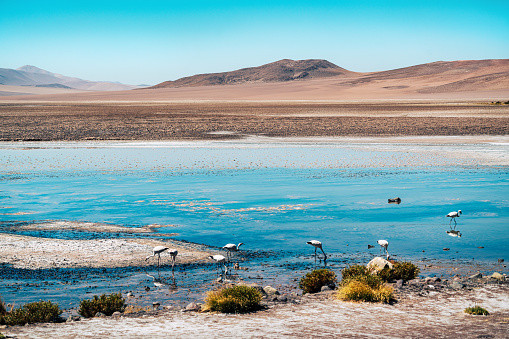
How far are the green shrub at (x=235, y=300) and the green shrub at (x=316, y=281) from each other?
1.33 m

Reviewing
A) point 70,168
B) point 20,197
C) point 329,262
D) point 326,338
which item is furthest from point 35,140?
point 326,338

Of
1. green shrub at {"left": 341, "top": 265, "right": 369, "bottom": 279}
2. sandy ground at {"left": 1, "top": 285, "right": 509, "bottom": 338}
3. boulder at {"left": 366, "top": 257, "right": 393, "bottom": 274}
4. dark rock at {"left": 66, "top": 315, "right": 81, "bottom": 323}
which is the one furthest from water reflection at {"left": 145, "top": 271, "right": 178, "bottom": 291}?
boulder at {"left": 366, "top": 257, "right": 393, "bottom": 274}

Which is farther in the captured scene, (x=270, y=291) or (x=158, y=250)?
(x=158, y=250)

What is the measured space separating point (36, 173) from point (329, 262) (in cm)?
1681

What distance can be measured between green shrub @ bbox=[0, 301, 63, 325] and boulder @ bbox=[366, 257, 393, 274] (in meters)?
5.67

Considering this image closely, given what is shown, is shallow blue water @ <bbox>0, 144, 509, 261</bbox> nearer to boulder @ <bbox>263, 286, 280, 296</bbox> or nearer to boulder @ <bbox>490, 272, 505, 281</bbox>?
boulder @ <bbox>490, 272, 505, 281</bbox>

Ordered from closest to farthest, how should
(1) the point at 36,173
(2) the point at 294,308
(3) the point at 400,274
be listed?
1. (2) the point at 294,308
2. (3) the point at 400,274
3. (1) the point at 36,173

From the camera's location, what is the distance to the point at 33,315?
850 centimetres

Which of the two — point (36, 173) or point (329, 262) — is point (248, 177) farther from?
point (329, 262)

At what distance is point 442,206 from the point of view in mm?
17781

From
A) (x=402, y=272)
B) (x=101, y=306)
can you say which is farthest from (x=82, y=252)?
(x=402, y=272)

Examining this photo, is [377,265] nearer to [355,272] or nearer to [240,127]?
[355,272]

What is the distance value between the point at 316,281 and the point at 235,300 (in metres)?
1.92

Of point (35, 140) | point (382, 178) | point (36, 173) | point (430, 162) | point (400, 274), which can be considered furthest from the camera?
point (35, 140)
